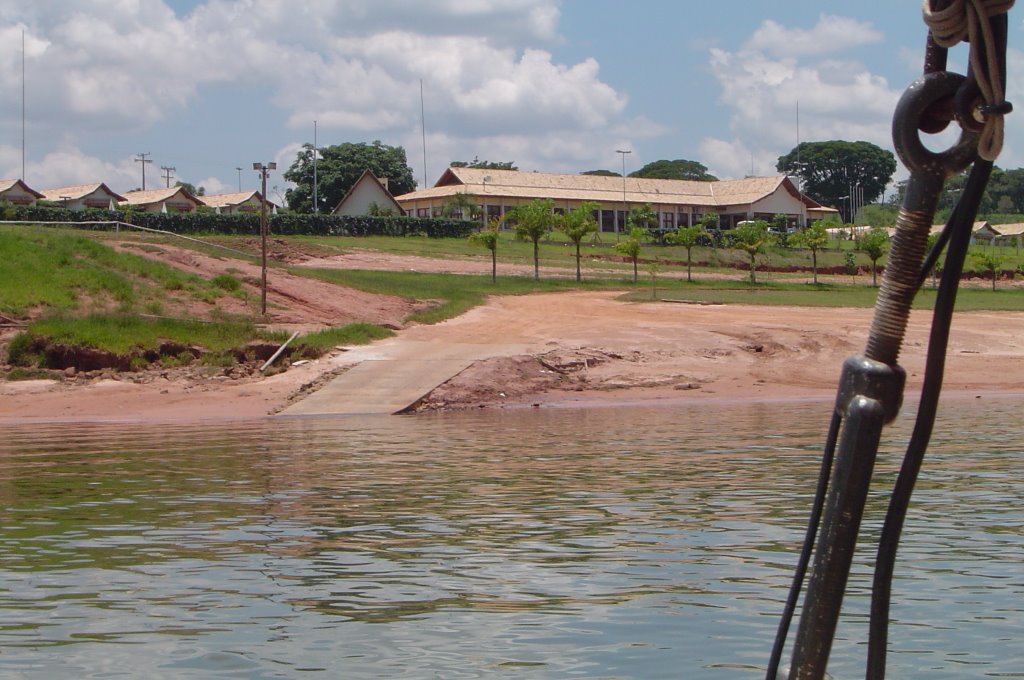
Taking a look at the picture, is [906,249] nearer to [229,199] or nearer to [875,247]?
[875,247]

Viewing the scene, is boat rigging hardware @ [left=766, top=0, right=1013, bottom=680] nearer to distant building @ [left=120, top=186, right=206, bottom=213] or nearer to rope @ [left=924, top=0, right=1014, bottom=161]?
rope @ [left=924, top=0, right=1014, bottom=161]

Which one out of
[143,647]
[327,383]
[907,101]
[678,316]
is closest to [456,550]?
[143,647]

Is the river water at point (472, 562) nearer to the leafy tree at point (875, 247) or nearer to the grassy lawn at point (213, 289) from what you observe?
the grassy lawn at point (213, 289)

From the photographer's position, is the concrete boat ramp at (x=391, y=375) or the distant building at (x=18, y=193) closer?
the concrete boat ramp at (x=391, y=375)

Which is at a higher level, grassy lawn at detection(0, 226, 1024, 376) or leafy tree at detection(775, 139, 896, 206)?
leafy tree at detection(775, 139, 896, 206)

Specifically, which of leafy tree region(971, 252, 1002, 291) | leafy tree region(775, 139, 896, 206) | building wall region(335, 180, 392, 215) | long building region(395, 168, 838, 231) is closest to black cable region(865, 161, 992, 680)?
leafy tree region(971, 252, 1002, 291)

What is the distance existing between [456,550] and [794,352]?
73.8 ft

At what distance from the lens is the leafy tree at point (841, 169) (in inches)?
4840

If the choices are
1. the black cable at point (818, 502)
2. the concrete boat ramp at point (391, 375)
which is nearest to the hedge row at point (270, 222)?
the concrete boat ramp at point (391, 375)

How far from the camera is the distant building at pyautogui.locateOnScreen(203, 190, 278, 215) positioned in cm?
9388

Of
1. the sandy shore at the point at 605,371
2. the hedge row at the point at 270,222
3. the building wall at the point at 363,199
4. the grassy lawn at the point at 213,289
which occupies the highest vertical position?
the building wall at the point at 363,199

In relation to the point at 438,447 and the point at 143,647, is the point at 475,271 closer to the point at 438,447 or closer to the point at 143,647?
the point at 438,447

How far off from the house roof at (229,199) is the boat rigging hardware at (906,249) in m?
94.4

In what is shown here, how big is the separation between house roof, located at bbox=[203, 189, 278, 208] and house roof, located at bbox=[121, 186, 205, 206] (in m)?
2.10
